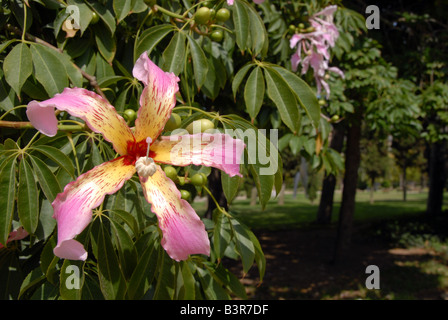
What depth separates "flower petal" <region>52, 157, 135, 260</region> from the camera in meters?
0.69

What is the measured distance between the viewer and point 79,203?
28.4 inches

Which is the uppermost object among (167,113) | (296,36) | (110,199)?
(296,36)

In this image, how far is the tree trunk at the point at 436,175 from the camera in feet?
33.3

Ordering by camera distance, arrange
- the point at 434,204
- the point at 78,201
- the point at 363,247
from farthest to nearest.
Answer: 1. the point at 434,204
2. the point at 363,247
3. the point at 78,201

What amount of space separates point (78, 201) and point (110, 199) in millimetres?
519

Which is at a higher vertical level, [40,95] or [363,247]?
[40,95]

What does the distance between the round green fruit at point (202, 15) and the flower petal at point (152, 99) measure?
43 centimetres

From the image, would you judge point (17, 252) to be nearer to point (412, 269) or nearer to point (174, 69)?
point (174, 69)

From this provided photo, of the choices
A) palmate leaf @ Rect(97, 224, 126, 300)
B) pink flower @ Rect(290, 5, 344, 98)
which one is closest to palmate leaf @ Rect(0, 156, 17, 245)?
palmate leaf @ Rect(97, 224, 126, 300)

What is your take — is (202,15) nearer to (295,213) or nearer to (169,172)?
(169,172)

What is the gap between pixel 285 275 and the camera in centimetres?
595

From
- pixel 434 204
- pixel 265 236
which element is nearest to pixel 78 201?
pixel 265 236

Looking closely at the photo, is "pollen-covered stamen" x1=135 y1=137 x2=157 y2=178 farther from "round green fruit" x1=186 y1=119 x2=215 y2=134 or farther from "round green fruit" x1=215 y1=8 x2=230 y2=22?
"round green fruit" x1=215 y1=8 x2=230 y2=22

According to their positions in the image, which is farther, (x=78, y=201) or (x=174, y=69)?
(x=174, y=69)
